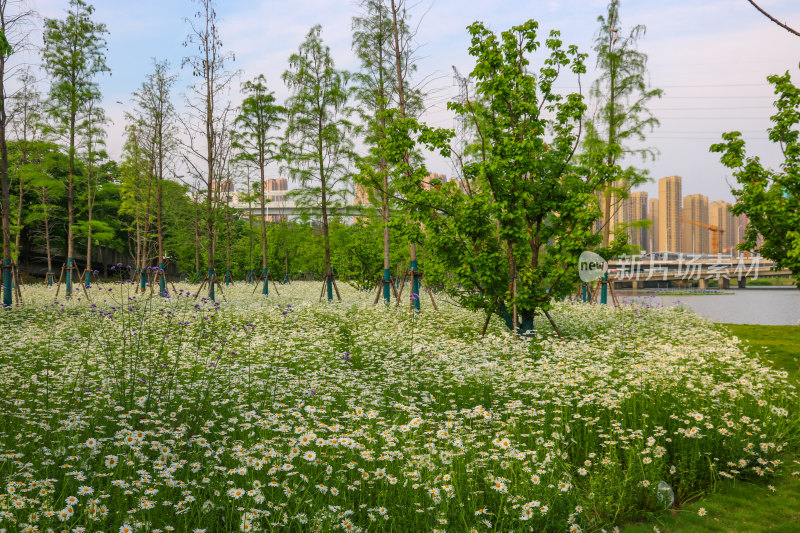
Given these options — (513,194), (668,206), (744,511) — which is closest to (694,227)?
(668,206)

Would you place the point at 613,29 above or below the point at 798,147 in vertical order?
above

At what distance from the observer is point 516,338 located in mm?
10664

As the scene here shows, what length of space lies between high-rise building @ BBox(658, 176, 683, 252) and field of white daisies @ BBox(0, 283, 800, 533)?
6236 inches

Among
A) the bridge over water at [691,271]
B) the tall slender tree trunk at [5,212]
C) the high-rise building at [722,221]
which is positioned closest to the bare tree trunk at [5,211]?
the tall slender tree trunk at [5,212]

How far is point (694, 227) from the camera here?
164 meters

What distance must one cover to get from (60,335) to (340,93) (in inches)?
606

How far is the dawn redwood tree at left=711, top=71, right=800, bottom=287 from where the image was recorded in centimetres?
1255

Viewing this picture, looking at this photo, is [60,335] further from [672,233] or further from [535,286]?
[672,233]

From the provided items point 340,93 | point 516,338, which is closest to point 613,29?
point 340,93

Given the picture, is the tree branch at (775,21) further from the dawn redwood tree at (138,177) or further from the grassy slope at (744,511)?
the dawn redwood tree at (138,177)

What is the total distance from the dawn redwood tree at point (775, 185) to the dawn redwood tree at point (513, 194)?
17.6 ft

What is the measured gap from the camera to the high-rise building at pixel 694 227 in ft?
536

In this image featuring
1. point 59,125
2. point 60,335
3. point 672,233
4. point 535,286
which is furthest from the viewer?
point 672,233

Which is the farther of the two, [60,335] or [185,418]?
[60,335]
